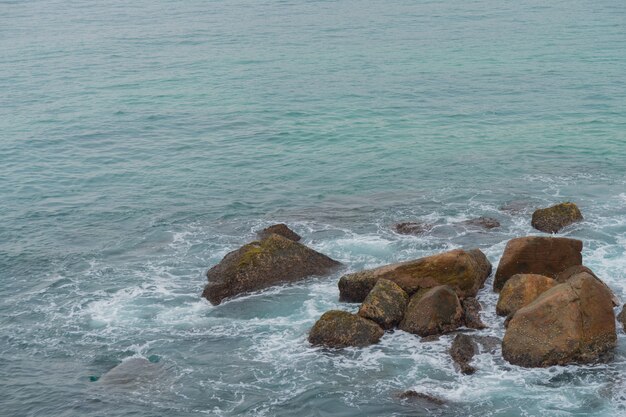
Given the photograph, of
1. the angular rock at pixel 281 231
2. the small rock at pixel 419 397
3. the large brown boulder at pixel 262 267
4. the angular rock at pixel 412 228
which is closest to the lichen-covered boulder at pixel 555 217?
the angular rock at pixel 412 228

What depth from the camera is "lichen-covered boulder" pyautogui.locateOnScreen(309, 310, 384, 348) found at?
25312 mm

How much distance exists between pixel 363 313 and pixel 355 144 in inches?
867

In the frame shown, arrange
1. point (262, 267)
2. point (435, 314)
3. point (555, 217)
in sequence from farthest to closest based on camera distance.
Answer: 1. point (555, 217)
2. point (262, 267)
3. point (435, 314)

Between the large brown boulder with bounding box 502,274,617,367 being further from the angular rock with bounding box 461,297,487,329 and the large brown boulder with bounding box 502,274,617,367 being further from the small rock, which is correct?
the small rock

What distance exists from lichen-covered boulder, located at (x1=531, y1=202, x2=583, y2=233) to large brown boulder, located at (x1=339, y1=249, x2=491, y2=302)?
6.71m

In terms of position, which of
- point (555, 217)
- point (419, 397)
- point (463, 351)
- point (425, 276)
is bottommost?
point (419, 397)

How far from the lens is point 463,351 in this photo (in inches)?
954

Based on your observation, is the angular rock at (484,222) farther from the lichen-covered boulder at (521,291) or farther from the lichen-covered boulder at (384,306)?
the lichen-covered boulder at (384,306)

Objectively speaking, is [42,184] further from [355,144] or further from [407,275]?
[407,275]

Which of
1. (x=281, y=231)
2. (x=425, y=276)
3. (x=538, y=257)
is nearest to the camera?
(x=425, y=276)

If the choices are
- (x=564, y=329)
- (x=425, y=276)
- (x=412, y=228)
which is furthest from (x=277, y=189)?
(x=564, y=329)

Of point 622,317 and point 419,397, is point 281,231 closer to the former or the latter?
point 419,397

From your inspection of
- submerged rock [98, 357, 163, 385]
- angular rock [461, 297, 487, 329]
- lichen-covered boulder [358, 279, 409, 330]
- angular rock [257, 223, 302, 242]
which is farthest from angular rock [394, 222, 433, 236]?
submerged rock [98, 357, 163, 385]

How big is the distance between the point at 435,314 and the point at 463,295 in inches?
90.4
